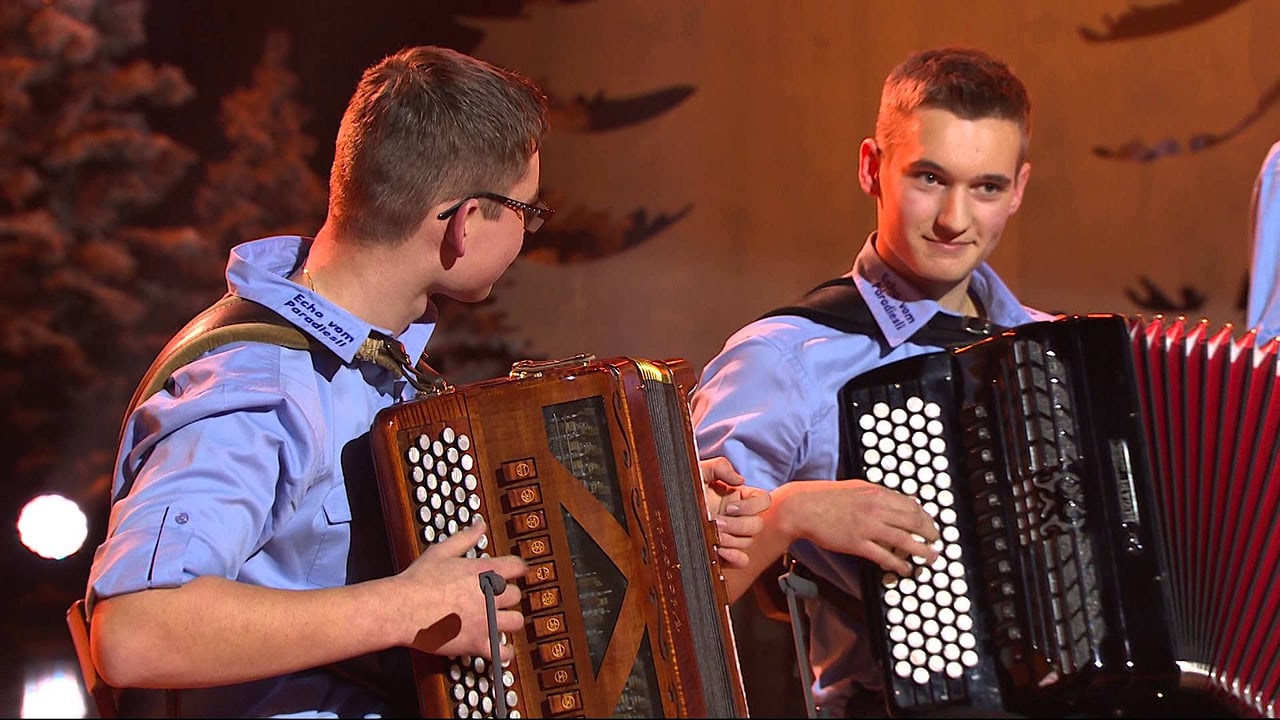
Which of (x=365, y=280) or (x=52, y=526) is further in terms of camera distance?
(x=52, y=526)

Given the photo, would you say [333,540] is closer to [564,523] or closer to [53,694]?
[564,523]

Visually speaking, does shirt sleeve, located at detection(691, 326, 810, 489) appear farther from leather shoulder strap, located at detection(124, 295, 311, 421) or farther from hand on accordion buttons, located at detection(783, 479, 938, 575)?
leather shoulder strap, located at detection(124, 295, 311, 421)

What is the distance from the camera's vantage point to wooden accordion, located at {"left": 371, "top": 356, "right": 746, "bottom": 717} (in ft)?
5.21

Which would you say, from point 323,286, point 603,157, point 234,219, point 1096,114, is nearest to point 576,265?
point 603,157

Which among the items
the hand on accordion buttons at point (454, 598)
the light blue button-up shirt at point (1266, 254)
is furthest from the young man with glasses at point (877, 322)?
the hand on accordion buttons at point (454, 598)

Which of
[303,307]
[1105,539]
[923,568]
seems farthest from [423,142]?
[1105,539]

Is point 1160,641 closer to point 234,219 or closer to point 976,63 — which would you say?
point 976,63

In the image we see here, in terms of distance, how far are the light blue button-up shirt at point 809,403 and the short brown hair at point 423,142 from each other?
53 cm

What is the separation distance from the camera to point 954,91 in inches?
85.4

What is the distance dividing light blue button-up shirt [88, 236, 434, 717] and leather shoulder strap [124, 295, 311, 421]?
12mm

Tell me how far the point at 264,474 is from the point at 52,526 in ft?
7.40

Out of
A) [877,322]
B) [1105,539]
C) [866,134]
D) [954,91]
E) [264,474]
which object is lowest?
[1105,539]

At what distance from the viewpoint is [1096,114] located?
347 centimetres

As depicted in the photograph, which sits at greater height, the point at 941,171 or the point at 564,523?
the point at 941,171
